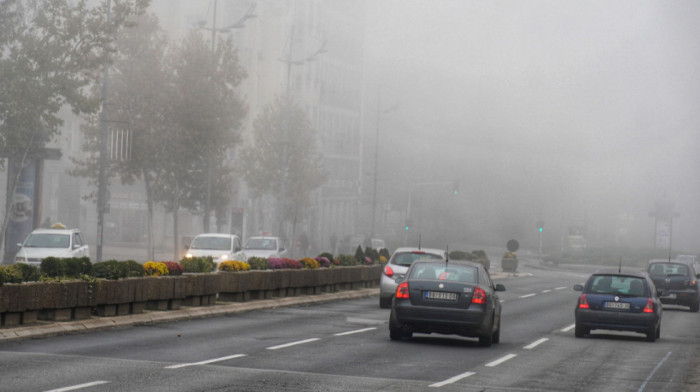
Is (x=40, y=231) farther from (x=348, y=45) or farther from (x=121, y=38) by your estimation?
(x=348, y=45)

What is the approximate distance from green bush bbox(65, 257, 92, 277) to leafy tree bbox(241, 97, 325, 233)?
62.1 m

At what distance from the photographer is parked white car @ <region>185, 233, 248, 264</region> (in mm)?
42406

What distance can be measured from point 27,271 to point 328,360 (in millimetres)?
6046

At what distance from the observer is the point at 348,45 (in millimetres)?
123312

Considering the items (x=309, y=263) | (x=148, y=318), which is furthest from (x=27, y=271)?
(x=309, y=263)

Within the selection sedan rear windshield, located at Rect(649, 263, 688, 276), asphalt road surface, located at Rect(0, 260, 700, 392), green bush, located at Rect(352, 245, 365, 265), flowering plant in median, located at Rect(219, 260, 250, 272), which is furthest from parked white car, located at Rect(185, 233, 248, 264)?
asphalt road surface, located at Rect(0, 260, 700, 392)

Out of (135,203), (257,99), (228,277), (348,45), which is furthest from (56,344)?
(348,45)

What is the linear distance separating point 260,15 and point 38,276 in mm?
85508

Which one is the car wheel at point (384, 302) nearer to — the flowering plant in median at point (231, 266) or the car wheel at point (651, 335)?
the flowering plant in median at point (231, 266)

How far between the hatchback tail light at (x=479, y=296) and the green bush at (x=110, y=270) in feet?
22.5

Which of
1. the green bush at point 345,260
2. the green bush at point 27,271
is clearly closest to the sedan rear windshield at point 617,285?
the green bush at point 27,271

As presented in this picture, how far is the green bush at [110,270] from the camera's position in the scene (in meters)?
21.9

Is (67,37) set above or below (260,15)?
below

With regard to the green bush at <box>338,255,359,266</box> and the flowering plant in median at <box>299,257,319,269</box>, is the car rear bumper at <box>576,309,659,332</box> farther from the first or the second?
the green bush at <box>338,255,359,266</box>
